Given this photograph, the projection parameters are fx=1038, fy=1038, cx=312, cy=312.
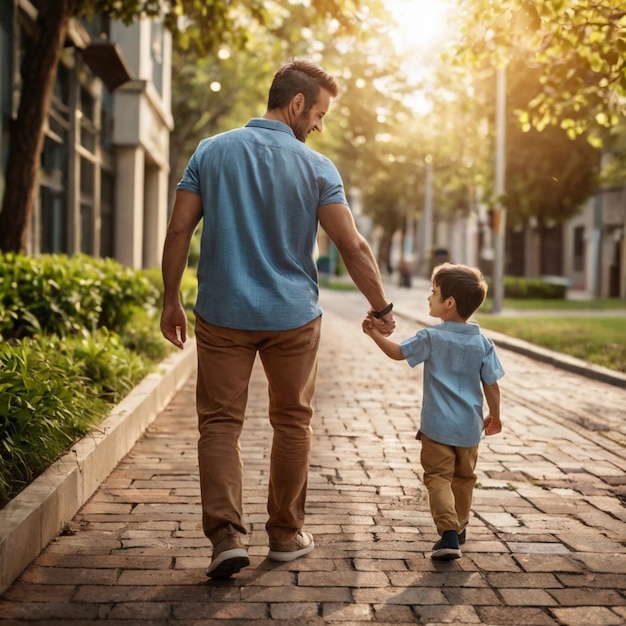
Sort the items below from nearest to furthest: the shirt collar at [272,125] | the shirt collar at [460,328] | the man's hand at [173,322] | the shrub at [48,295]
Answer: the shirt collar at [272,125], the man's hand at [173,322], the shirt collar at [460,328], the shrub at [48,295]

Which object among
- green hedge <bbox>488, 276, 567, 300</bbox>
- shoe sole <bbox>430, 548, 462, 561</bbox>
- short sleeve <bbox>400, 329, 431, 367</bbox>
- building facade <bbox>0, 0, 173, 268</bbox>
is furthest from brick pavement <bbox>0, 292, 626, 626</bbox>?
green hedge <bbox>488, 276, 567, 300</bbox>

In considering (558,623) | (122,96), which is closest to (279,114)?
(558,623)

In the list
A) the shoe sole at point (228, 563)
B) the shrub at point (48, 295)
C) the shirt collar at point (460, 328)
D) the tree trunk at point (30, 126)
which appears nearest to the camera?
the shoe sole at point (228, 563)

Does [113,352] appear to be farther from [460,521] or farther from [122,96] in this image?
[122,96]

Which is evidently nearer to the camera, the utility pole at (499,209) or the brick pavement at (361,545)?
the brick pavement at (361,545)

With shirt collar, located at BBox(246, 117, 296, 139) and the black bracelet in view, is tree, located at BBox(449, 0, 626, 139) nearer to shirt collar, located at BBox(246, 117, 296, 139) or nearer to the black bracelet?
shirt collar, located at BBox(246, 117, 296, 139)

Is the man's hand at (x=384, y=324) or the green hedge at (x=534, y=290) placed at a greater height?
the man's hand at (x=384, y=324)

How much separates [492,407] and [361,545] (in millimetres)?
846

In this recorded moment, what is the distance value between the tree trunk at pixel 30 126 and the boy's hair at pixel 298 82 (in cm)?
655

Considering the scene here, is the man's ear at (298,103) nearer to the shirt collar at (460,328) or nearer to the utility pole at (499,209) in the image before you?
the shirt collar at (460,328)

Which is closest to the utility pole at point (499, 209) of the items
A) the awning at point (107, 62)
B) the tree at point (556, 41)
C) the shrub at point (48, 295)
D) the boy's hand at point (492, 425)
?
the awning at point (107, 62)

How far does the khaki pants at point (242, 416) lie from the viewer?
13.6 ft

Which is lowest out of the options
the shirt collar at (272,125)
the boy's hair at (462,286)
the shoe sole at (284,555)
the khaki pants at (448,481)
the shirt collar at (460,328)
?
the shoe sole at (284,555)

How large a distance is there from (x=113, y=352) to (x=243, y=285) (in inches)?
168
